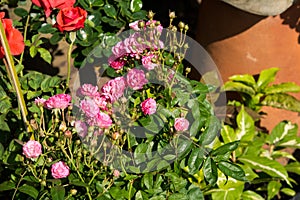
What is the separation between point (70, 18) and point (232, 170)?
2.03 feet

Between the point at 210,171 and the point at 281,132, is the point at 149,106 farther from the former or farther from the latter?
the point at 281,132

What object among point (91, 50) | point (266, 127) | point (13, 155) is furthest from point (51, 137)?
point (266, 127)

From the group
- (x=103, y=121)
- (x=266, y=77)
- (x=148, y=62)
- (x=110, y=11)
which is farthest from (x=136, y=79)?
(x=266, y=77)

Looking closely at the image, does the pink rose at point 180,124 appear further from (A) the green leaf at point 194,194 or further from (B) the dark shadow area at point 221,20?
(B) the dark shadow area at point 221,20

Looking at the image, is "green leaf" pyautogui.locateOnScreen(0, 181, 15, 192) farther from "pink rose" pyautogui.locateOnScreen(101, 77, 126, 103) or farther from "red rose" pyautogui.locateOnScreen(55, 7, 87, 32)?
"red rose" pyautogui.locateOnScreen(55, 7, 87, 32)

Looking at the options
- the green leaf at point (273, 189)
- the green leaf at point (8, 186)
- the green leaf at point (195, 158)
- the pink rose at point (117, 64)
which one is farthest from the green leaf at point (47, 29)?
the green leaf at point (273, 189)

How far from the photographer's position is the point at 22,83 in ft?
6.61

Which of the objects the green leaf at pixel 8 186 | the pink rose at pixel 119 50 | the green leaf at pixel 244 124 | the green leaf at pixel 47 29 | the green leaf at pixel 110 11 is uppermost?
the pink rose at pixel 119 50

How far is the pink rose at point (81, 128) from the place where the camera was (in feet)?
5.52

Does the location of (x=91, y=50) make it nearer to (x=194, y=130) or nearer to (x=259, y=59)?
(x=194, y=130)

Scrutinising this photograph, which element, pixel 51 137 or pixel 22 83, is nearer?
pixel 51 137

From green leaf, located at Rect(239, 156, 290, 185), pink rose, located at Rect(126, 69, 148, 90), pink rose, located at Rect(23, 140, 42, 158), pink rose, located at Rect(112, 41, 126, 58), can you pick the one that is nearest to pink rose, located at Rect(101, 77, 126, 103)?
pink rose, located at Rect(126, 69, 148, 90)

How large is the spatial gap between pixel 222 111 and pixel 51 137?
0.84 meters

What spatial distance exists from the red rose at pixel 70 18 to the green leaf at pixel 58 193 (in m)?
0.48
